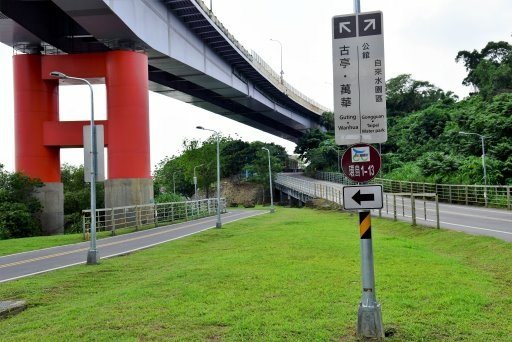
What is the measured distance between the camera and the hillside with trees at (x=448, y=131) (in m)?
42.7

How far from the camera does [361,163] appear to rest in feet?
21.6

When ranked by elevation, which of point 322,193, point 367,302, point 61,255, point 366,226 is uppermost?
point 366,226

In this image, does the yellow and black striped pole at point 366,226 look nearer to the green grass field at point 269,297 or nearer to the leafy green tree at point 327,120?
the green grass field at point 269,297

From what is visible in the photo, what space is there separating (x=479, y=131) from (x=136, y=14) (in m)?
31.5

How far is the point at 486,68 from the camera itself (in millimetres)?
67188

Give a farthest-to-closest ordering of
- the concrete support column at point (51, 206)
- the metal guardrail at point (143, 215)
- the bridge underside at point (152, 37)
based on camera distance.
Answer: the concrete support column at point (51, 206)
the bridge underside at point (152, 37)
the metal guardrail at point (143, 215)

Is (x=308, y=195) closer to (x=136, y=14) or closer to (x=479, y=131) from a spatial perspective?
(x=479, y=131)

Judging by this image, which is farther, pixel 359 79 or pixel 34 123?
pixel 34 123

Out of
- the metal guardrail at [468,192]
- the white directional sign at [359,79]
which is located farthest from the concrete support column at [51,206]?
the white directional sign at [359,79]

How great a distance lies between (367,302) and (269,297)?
232 centimetres

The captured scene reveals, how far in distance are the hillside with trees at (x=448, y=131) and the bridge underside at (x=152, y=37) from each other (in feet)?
62.4

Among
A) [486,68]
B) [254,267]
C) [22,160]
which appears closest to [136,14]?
[22,160]

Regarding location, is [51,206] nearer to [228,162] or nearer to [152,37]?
[152,37]

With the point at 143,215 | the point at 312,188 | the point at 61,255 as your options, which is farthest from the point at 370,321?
the point at 312,188
